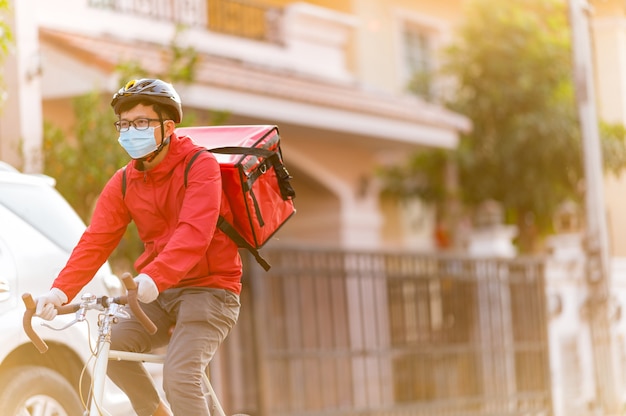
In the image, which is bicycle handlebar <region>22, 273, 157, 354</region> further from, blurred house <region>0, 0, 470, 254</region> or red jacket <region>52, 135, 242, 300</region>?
blurred house <region>0, 0, 470, 254</region>

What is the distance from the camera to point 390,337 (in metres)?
12.9

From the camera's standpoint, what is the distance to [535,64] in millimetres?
17172

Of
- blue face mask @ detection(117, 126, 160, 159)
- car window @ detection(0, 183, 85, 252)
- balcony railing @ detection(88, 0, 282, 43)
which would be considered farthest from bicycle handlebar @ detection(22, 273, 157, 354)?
balcony railing @ detection(88, 0, 282, 43)

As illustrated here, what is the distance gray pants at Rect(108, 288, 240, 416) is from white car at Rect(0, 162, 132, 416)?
0.53 meters

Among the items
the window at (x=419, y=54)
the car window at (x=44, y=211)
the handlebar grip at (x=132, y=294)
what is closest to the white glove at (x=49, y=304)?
the handlebar grip at (x=132, y=294)

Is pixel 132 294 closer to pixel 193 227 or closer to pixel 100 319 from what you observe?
pixel 100 319

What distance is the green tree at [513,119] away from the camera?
16984mm

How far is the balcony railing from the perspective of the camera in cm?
1326

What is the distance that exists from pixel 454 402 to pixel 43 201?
7.99m

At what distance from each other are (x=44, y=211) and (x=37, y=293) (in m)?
0.56

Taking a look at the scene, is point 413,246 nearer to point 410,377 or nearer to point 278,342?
point 410,377

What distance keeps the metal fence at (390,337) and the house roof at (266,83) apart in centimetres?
190

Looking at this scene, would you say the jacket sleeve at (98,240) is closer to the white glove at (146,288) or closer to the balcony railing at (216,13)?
the white glove at (146,288)

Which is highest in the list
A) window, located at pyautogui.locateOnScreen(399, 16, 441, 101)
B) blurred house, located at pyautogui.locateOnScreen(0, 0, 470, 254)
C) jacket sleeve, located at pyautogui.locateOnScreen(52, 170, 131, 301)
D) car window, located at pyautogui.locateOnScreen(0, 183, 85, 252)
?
window, located at pyautogui.locateOnScreen(399, 16, 441, 101)
